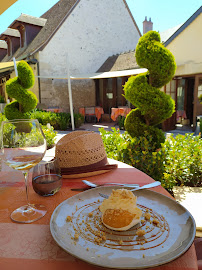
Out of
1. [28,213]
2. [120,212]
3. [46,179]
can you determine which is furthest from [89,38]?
[120,212]

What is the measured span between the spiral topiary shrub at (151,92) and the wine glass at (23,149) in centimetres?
295

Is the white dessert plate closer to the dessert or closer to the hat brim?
the dessert

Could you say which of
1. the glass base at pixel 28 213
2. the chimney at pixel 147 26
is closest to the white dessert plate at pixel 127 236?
the glass base at pixel 28 213

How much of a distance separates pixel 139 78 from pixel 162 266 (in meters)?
Answer: 3.78

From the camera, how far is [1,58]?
2080 centimetres

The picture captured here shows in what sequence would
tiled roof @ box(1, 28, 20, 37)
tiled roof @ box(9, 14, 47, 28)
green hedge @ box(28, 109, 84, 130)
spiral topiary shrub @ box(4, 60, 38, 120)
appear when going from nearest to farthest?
spiral topiary shrub @ box(4, 60, 38, 120) < green hedge @ box(28, 109, 84, 130) < tiled roof @ box(9, 14, 47, 28) < tiled roof @ box(1, 28, 20, 37)

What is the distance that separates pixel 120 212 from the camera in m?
0.77

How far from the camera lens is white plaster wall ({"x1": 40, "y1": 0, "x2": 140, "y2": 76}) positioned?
13.9 m

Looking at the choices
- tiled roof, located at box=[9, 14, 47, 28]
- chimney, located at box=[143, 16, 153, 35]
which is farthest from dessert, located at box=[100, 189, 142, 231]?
chimney, located at box=[143, 16, 153, 35]

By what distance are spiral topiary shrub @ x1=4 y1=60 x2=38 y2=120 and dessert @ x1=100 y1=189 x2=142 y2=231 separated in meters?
6.38

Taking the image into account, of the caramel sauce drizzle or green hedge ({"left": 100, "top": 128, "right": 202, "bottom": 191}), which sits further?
green hedge ({"left": 100, "top": 128, "right": 202, "bottom": 191})

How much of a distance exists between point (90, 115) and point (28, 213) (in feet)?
42.4

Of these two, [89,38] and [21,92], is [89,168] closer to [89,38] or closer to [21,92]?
[21,92]

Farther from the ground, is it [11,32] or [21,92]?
[11,32]
